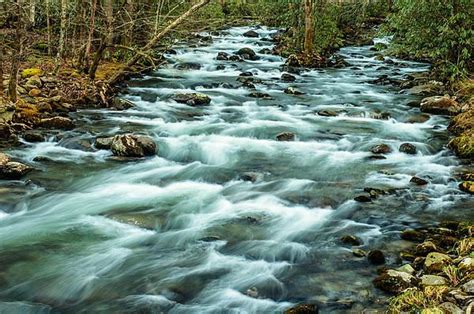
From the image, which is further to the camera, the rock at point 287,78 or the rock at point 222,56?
the rock at point 222,56

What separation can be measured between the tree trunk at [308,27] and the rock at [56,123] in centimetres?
1339

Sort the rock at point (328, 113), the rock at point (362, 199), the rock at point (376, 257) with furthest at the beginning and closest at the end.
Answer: the rock at point (328, 113) < the rock at point (362, 199) < the rock at point (376, 257)

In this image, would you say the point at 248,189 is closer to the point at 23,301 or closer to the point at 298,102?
the point at 23,301

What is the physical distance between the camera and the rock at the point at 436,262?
202 inches

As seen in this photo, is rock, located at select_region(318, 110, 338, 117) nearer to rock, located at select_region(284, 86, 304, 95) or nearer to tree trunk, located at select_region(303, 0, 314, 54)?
rock, located at select_region(284, 86, 304, 95)

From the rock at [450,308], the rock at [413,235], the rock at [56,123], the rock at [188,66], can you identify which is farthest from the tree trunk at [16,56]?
the rock at [188,66]

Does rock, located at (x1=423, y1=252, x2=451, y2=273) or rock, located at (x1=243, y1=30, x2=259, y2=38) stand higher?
rock, located at (x1=243, y1=30, x2=259, y2=38)

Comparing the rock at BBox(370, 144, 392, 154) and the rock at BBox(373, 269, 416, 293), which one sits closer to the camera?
the rock at BBox(373, 269, 416, 293)

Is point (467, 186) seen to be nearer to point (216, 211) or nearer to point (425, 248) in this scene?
point (425, 248)

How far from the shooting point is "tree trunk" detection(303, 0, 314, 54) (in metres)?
21.5

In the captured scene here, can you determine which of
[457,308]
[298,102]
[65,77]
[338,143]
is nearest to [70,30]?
[65,77]

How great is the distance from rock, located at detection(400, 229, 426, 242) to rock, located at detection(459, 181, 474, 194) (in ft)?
6.34

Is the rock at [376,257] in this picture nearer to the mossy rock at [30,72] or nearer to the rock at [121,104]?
the rock at [121,104]

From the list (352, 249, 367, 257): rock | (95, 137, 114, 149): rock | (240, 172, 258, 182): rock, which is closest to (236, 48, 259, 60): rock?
(95, 137, 114, 149): rock
